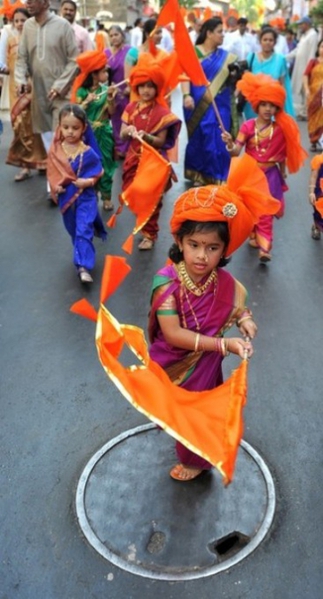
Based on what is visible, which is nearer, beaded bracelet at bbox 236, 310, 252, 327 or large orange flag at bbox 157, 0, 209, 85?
beaded bracelet at bbox 236, 310, 252, 327

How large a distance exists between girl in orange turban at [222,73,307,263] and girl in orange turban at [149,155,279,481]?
2711 mm

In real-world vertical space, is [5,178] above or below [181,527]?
below

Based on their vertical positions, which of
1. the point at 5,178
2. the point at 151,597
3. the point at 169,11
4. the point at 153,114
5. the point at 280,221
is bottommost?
the point at 5,178

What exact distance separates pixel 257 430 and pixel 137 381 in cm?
130

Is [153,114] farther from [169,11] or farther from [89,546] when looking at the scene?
[89,546]

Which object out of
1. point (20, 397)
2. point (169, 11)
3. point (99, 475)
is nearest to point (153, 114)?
point (169, 11)

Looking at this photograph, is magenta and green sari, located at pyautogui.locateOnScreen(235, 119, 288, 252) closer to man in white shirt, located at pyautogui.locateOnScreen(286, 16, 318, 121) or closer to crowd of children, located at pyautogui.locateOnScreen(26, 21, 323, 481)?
crowd of children, located at pyautogui.locateOnScreen(26, 21, 323, 481)

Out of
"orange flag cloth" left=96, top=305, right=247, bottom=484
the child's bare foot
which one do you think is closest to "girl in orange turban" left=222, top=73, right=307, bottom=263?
the child's bare foot

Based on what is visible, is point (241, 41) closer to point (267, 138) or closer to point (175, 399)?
point (267, 138)

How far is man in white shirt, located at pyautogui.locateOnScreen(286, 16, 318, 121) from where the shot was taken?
448 inches

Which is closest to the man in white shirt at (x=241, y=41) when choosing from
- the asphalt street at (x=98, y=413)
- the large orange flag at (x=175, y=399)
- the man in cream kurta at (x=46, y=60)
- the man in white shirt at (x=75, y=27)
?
the man in white shirt at (x=75, y=27)

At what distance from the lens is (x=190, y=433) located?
1.96 m

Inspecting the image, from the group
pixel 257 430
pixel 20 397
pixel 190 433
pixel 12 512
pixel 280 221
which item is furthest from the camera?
pixel 280 221

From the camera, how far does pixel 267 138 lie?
5.12m
